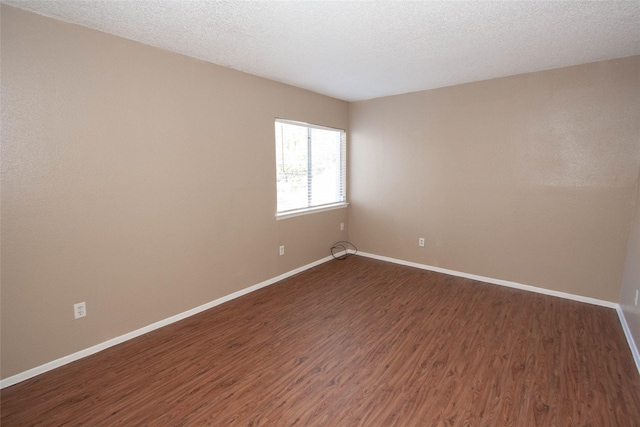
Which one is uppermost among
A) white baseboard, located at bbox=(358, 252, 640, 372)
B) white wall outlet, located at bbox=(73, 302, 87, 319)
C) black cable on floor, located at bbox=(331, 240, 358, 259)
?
white wall outlet, located at bbox=(73, 302, 87, 319)

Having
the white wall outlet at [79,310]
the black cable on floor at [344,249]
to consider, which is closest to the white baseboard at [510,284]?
the black cable on floor at [344,249]

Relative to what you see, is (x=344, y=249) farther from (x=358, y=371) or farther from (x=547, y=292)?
(x=358, y=371)

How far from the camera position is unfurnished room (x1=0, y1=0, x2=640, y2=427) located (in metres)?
1.98

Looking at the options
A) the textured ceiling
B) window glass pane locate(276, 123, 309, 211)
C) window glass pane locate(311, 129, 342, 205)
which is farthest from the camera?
window glass pane locate(311, 129, 342, 205)

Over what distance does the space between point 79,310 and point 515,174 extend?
446cm

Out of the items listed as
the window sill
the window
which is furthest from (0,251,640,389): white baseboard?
the window

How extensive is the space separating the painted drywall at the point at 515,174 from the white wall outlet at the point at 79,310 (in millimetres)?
3730

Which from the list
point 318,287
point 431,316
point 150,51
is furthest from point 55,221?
point 431,316

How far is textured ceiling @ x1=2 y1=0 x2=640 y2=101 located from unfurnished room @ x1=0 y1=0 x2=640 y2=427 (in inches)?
0.9

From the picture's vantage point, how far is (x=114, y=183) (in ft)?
8.08

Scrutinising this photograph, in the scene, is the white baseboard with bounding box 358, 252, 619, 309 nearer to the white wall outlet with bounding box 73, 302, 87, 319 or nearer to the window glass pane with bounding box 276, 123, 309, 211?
the window glass pane with bounding box 276, 123, 309, 211

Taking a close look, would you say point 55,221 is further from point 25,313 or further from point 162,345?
point 162,345

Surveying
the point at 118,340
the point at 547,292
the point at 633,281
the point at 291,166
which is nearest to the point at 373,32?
the point at 291,166

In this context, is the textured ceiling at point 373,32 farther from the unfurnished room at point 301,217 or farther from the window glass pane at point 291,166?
the window glass pane at point 291,166
